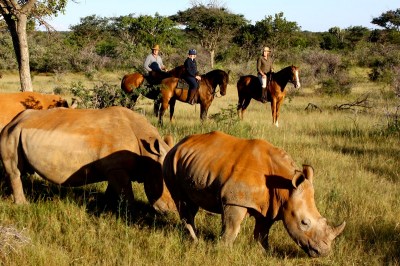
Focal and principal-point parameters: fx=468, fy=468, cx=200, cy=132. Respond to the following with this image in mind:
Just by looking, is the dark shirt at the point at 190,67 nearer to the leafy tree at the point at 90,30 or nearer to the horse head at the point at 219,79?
the horse head at the point at 219,79

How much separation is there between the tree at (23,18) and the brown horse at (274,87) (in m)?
6.08

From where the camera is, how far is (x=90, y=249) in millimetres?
4504

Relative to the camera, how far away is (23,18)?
437 inches

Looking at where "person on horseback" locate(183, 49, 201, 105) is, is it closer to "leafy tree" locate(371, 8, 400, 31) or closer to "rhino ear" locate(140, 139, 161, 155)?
"rhino ear" locate(140, 139, 161, 155)

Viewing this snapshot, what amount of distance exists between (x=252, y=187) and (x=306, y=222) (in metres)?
0.55

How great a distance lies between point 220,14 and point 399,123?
46830 millimetres

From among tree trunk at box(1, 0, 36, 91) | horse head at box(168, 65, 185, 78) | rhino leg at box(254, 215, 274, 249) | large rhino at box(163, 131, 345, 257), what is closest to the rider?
horse head at box(168, 65, 185, 78)

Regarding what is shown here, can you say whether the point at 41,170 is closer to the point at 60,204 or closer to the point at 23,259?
the point at 60,204

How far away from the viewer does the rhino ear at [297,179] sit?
13.2 ft

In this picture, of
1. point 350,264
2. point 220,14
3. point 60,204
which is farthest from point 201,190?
point 220,14

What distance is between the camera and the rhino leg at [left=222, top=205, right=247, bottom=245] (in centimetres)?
419

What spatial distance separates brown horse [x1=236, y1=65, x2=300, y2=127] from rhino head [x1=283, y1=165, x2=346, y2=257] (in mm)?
9673

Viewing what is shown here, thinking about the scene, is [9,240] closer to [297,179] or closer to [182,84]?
[297,179]

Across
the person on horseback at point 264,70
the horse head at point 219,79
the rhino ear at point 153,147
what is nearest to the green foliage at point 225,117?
the horse head at point 219,79
